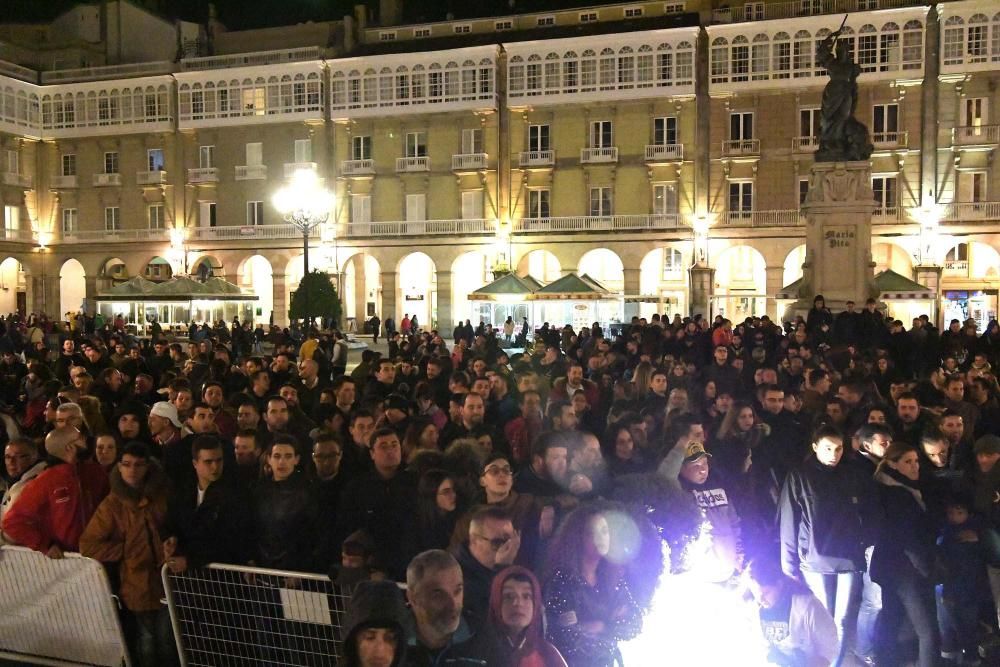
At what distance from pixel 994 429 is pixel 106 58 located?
2012 inches

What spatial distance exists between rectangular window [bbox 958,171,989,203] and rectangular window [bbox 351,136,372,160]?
85.0 feet

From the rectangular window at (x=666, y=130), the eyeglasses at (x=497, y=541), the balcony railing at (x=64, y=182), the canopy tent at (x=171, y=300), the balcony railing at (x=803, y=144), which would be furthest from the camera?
the balcony railing at (x=64, y=182)

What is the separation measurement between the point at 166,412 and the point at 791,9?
36.4 meters

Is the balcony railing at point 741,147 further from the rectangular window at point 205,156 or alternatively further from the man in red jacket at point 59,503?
the man in red jacket at point 59,503

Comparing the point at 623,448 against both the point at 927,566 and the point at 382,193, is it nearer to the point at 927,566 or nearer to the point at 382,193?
the point at 927,566

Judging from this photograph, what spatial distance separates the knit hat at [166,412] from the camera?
23.8ft

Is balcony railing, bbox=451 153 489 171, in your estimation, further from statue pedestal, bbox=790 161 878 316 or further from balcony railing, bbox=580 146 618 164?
statue pedestal, bbox=790 161 878 316

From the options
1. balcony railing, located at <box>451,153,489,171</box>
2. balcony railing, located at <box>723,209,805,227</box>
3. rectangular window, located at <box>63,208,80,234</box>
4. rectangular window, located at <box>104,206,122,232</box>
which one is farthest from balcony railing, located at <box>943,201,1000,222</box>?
rectangular window, located at <box>63,208,80,234</box>

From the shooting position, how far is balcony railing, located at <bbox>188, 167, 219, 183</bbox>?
42.6m

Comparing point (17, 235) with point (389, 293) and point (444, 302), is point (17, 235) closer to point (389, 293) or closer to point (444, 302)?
point (389, 293)

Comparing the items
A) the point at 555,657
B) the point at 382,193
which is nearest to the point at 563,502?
the point at 555,657

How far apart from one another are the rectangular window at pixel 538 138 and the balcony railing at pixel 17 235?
26.0 meters

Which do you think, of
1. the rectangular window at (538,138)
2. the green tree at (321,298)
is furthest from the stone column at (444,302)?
the green tree at (321,298)

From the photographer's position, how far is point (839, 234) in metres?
18.5
